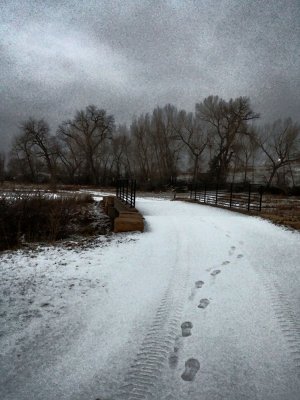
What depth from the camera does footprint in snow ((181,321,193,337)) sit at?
111 inches

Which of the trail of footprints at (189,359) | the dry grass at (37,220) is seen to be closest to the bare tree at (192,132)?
the dry grass at (37,220)

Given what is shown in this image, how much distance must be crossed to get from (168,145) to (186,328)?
42.3 m

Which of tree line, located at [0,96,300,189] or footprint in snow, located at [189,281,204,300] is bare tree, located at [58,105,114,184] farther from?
footprint in snow, located at [189,281,204,300]

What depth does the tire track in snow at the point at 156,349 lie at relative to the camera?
209cm

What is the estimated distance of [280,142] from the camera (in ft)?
131

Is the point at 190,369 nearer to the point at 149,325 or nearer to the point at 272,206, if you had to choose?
the point at 149,325

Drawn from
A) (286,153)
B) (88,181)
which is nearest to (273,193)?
(286,153)

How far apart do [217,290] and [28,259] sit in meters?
3.80

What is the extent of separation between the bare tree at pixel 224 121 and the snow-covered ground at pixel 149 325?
3477cm

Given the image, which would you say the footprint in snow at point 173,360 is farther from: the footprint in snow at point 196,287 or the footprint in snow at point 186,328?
the footprint in snow at point 196,287

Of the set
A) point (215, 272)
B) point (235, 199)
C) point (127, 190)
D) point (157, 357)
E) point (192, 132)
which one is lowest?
point (157, 357)

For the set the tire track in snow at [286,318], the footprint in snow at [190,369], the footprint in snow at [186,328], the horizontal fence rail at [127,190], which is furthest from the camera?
the horizontal fence rail at [127,190]

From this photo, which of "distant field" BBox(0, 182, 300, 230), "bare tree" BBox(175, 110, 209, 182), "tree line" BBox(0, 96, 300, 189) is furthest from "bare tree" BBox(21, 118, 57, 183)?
"distant field" BBox(0, 182, 300, 230)

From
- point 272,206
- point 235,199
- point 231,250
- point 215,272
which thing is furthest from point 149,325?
point 272,206
